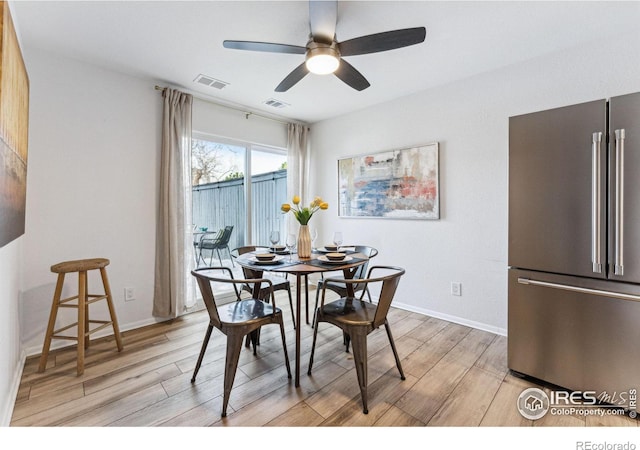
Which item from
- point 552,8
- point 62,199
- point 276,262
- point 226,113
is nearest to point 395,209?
point 276,262

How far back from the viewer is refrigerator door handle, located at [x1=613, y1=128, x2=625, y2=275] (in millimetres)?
1596

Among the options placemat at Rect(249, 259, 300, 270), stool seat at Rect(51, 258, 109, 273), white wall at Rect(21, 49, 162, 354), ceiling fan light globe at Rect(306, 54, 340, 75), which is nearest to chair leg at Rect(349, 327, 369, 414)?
placemat at Rect(249, 259, 300, 270)

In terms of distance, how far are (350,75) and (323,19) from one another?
0.52 metres

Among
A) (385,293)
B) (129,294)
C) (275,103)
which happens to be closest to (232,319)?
(385,293)

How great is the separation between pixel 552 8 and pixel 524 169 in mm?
1091

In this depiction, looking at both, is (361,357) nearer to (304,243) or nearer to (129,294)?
(304,243)

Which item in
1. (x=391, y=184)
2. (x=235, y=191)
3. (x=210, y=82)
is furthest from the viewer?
(x=235, y=191)

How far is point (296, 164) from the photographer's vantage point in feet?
14.2

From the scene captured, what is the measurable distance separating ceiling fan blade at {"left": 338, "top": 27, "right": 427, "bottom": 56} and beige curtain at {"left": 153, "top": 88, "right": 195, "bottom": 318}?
6.60 ft

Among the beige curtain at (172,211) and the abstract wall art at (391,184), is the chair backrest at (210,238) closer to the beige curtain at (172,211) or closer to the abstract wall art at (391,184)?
the beige curtain at (172,211)

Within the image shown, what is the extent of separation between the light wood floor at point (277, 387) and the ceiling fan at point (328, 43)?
2220mm
